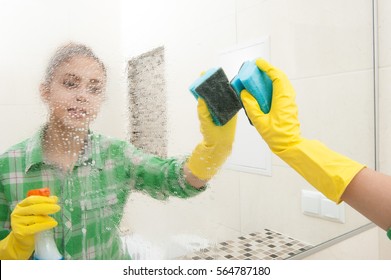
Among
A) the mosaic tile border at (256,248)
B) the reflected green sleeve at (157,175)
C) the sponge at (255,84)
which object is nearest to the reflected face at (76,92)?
the reflected green sleeve at (157,175)

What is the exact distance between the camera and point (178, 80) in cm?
66

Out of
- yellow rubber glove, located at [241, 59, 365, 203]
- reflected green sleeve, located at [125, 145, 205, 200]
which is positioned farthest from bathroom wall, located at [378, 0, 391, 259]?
reflected green sleeve, located at [125, 145, 205, 200]

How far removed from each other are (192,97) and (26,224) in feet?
1.22

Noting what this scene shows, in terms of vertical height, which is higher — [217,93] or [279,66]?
[279,66]

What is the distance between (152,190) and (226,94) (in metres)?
0.24

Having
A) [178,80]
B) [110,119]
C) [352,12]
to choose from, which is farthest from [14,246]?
[352,12]

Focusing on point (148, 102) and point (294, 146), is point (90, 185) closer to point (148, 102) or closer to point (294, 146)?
point (148, 102)

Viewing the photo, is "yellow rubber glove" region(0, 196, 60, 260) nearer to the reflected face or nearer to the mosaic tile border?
the reflected face

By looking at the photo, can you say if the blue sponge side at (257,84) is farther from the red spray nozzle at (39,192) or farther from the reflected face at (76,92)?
the red spray nozzle at (39,192)

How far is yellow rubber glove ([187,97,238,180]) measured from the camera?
0.65 metres

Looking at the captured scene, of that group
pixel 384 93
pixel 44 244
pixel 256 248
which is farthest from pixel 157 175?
pixel 384 93

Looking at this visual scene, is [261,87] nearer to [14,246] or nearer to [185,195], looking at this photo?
[185,195]

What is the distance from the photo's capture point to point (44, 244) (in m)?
0.50

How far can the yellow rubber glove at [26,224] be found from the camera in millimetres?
472
